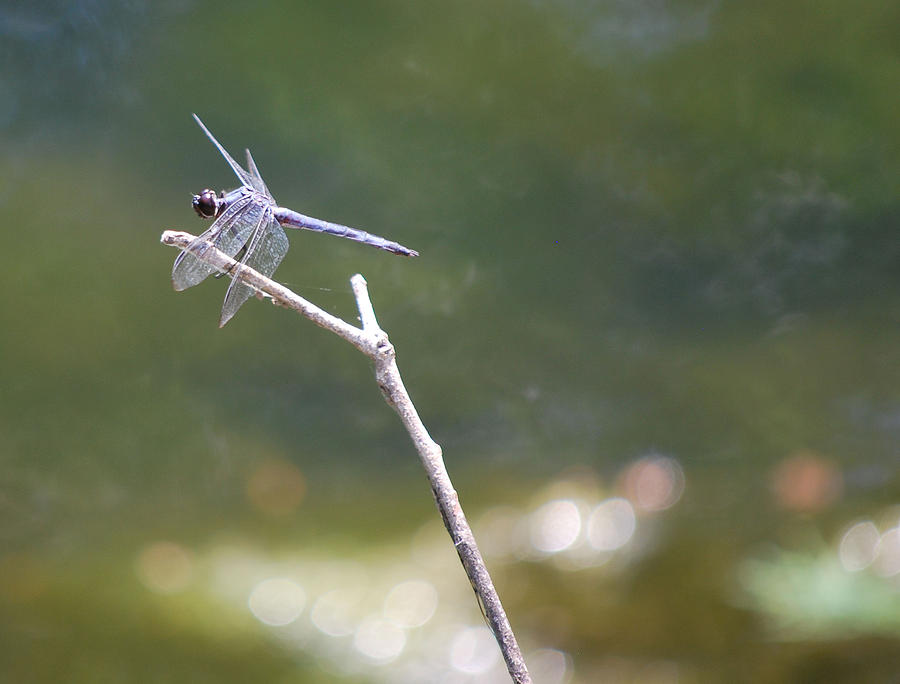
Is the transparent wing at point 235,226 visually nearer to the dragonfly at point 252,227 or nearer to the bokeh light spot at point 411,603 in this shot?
the dragonfly at point 252,227

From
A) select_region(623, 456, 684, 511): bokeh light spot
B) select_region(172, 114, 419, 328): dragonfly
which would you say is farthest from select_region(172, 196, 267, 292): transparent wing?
select_region(623, 456, 684, 511): bokeh light spot

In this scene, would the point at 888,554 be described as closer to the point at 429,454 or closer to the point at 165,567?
the point at 429,454

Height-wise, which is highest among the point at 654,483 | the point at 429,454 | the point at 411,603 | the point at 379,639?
the point at 654,483

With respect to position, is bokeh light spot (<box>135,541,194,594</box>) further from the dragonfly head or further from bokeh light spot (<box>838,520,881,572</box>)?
bokeh light spot (<box>838,520,881,572</box>)

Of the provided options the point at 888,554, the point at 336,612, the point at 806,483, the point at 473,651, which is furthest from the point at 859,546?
the point at 336,612

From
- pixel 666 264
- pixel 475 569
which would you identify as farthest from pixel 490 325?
pixel 475 569

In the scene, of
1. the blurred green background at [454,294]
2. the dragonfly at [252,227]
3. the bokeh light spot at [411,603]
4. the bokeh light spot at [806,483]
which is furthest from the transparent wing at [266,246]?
the bokeh light spot at [806,483]
